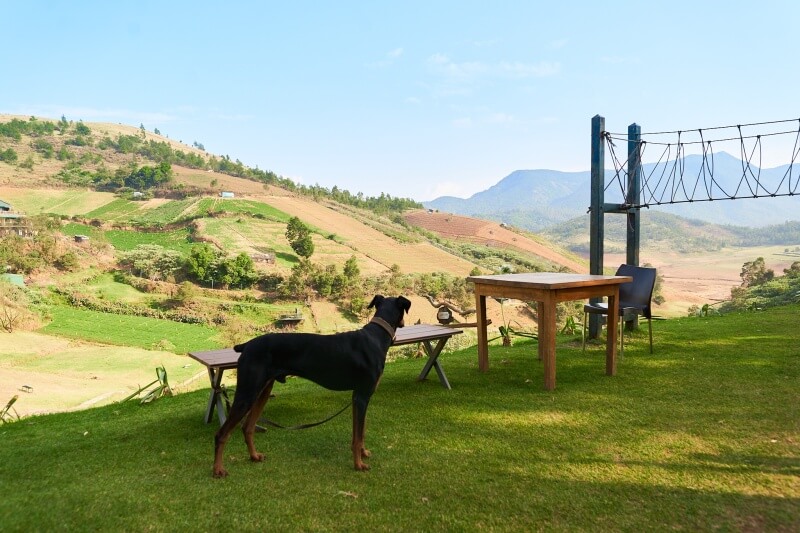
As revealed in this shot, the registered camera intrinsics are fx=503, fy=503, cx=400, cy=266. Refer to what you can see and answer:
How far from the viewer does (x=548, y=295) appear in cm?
386

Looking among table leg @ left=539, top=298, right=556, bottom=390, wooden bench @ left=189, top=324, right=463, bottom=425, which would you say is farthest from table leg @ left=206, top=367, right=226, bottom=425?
table leg @ left=539, top=298, right=556, bottom=390

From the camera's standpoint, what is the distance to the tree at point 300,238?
4319 cm

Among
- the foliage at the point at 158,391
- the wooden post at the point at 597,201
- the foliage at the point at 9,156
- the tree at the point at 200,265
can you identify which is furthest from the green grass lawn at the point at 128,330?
the foliage at the point at 9,156

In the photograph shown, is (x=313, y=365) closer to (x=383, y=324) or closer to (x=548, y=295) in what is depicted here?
(x=383, y=324)

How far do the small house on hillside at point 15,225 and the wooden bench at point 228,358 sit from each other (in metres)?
45.5

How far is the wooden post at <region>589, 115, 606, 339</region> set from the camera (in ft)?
19.8

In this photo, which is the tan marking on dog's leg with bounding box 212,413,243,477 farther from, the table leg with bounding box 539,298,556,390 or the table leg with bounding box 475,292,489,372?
the table leg with bounding box 475,292,489,372

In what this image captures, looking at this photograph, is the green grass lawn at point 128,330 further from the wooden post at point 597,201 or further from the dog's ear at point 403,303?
the dog's ear at point 403,303

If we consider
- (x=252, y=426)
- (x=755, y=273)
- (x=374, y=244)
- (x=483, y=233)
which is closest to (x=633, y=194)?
(x=252, y=426)

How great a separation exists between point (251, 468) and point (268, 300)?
37.6 meters

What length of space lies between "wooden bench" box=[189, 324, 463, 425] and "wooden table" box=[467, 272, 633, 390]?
484 mm

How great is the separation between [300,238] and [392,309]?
4297 cm

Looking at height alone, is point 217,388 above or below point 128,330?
above

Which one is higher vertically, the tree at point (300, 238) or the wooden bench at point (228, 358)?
the wooden bench at point (228, 358)
